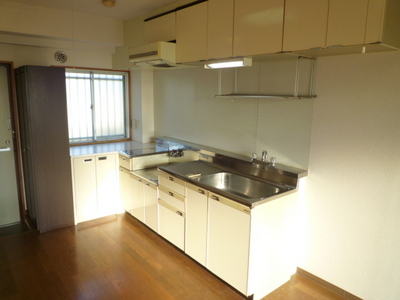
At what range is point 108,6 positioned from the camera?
350 centimetres

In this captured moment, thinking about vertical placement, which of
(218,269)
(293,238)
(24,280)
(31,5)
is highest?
(31,5)

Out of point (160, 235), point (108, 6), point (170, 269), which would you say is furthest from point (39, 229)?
point (108, 6)

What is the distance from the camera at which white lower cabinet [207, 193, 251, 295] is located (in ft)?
7.60

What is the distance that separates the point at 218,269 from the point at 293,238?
741 millimetres

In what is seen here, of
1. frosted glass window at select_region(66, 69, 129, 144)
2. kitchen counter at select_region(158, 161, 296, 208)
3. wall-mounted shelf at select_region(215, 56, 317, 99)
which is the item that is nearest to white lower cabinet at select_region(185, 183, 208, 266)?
kitchen counter at select_region(158, 161, 296, 208)

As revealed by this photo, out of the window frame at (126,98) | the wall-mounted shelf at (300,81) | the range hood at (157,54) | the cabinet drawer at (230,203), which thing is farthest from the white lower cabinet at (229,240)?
the window frame at (126,98)

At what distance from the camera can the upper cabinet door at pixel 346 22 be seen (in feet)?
5.55

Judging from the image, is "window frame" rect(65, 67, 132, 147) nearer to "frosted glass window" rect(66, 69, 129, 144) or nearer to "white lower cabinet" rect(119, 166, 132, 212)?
"frosted glass window" rect(66, 69, 129, 144)

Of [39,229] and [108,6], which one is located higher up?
[108,6]

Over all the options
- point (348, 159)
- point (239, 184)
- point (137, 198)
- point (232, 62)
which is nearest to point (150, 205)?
point (137, 198)

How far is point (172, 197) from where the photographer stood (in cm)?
305

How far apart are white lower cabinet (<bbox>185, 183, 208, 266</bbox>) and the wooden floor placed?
189 millimetres

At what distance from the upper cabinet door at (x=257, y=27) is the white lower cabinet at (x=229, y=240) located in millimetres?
1217

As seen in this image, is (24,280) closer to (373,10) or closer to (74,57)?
(74,57)
